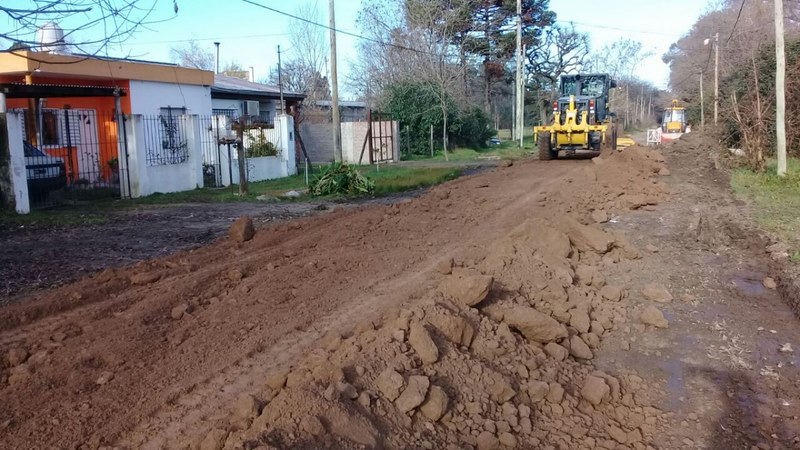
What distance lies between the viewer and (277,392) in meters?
4.53

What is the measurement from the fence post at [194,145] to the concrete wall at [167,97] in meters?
1.83

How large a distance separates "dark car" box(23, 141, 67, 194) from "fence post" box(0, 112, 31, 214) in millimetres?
508

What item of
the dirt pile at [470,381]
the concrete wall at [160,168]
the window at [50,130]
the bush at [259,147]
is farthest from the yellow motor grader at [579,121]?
the dirt pile at [470,381]

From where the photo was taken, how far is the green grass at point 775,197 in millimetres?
11250

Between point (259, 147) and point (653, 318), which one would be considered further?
point (259, 147)

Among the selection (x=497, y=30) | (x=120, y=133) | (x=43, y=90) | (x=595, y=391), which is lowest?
(x=595, y=391)

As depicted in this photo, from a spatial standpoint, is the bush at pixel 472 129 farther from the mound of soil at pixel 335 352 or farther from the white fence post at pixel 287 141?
the mound of soil at pixel 335 352

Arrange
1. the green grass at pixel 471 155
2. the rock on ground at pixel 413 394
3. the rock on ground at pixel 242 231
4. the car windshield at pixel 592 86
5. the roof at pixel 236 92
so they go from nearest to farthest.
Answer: the rock on ground at pixel 413 394 < the rock on ground at pixel 242 231 < the roof at pixel 236 92 < the car windshield at pixel 592 86 < the green grass at pixel 471 155

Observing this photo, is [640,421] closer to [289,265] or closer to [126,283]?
[289,265]

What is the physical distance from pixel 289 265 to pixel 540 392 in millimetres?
4005

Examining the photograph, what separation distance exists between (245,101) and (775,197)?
20.1m

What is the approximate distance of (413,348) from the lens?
523 centimetres

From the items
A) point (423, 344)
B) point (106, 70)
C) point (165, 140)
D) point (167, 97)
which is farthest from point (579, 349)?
point (167, 97)

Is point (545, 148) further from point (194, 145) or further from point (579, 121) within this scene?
point (194, 145)
